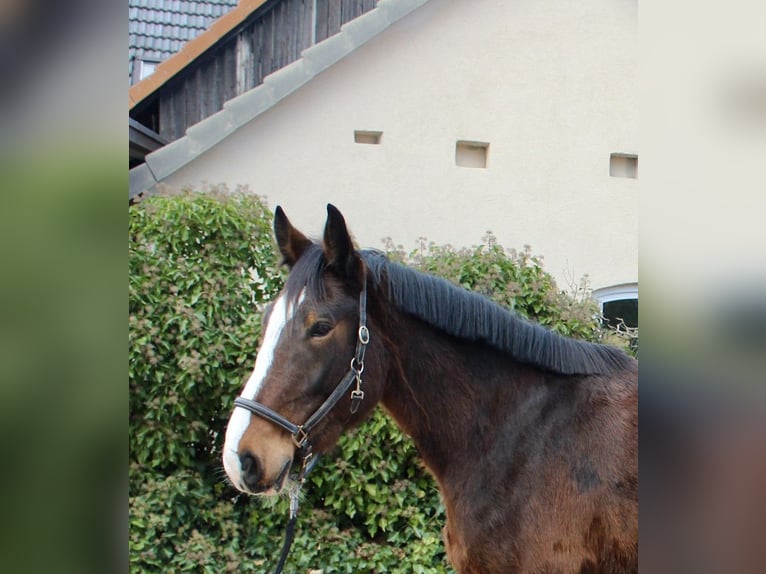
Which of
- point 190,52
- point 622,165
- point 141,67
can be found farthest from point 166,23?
point 622,165

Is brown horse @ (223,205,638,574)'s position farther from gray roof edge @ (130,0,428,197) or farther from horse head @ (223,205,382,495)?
gray roof edge @ (130,0,428,197)

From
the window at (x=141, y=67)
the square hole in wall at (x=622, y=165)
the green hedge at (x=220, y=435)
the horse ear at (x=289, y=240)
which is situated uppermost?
the window at (x=141, y=67)

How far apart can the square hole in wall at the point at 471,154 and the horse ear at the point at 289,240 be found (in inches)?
165

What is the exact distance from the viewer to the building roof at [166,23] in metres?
9.20

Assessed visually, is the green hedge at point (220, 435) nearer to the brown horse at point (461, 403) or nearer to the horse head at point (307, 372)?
the brown horse at point (461, 403)

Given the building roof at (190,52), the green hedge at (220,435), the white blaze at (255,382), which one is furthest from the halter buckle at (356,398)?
the building roof at (190,52)

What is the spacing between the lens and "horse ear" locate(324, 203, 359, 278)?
2.26m

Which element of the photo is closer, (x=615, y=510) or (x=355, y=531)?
(x=615, y=510)

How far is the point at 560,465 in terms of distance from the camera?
2266 millimetres

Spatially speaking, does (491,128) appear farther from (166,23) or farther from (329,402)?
(166,23)

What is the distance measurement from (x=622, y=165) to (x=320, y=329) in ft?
17.3

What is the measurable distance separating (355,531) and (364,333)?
88.1 inches
